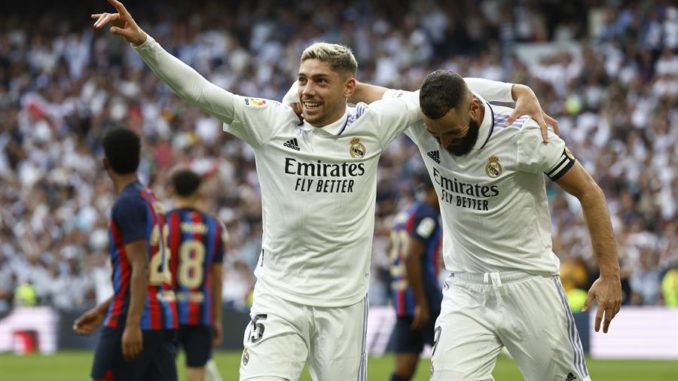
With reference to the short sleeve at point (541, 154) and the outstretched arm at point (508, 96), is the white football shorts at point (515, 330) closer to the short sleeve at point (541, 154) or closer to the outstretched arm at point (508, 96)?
the short sleeve at point (541, 154)

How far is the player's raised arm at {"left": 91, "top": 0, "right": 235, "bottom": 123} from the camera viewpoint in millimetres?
6387

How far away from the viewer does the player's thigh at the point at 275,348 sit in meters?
6.62

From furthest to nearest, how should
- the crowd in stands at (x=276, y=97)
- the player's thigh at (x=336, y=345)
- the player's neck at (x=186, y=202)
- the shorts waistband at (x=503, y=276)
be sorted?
the crowd in stands at (x=276, y=97), the player's neck at (x=186, y=202), the shorts waistband at (x=503, y=276), the player's thigh at (x=336, y=345)

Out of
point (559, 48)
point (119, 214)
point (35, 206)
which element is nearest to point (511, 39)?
point (559, 48)

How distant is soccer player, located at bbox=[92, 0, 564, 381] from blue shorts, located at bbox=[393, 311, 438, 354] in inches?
193

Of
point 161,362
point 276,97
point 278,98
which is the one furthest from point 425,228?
point 278,98

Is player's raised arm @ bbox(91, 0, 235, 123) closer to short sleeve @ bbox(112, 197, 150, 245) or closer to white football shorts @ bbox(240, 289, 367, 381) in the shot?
white football shorts @ bbox(240, 289, 367, 381)

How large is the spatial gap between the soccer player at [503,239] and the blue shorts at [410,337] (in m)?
4.48

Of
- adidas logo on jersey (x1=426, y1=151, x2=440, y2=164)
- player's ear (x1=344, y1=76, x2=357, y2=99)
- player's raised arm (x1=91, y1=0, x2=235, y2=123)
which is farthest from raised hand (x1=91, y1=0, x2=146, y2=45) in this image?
adidas logo on jersey (x1=426, y1=151, x2=440, y2=164)

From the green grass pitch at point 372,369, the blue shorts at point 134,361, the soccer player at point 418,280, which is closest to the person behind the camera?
the blue shorts at point 134,361

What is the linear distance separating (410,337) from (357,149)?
5.32 metres

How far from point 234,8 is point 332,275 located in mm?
25363

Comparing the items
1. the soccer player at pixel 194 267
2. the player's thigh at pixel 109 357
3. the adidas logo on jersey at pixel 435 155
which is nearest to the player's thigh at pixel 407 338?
the soccer player at pixel 194 267

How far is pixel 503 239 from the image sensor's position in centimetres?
725
